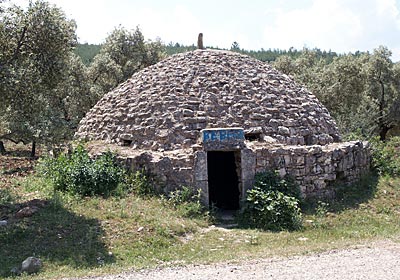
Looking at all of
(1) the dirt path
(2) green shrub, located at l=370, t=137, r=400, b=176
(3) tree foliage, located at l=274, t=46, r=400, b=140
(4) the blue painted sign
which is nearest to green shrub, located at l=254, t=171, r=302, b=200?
(4) the blue painted sign

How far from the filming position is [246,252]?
24.0 ft

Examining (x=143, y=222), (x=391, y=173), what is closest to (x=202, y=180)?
(x=143, y=222)

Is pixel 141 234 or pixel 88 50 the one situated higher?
pixel 88 50

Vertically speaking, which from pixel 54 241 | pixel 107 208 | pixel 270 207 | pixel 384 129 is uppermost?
pixel 384 129

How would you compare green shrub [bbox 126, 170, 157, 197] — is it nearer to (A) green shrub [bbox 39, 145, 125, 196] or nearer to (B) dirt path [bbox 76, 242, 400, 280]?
(A) green shrub [bbox 39, 145, 125, 196]

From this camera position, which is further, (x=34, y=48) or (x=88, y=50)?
(x=88, y=50)

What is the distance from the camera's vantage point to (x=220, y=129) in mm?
10000

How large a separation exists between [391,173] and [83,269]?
30.1 feet

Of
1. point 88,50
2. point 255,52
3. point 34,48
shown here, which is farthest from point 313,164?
point 255,52

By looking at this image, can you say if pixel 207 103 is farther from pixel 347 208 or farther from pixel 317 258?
pixel 317 258

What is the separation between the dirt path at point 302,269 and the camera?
19.0ft

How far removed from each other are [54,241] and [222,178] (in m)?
5.88

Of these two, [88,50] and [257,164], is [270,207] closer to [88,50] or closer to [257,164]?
[257,164]

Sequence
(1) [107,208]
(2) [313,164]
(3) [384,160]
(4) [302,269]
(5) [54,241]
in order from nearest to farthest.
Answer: (4) [302,269]
(5) [54,241]
(1) [107,208]
(2) [313,164]
(3) [384,160]
